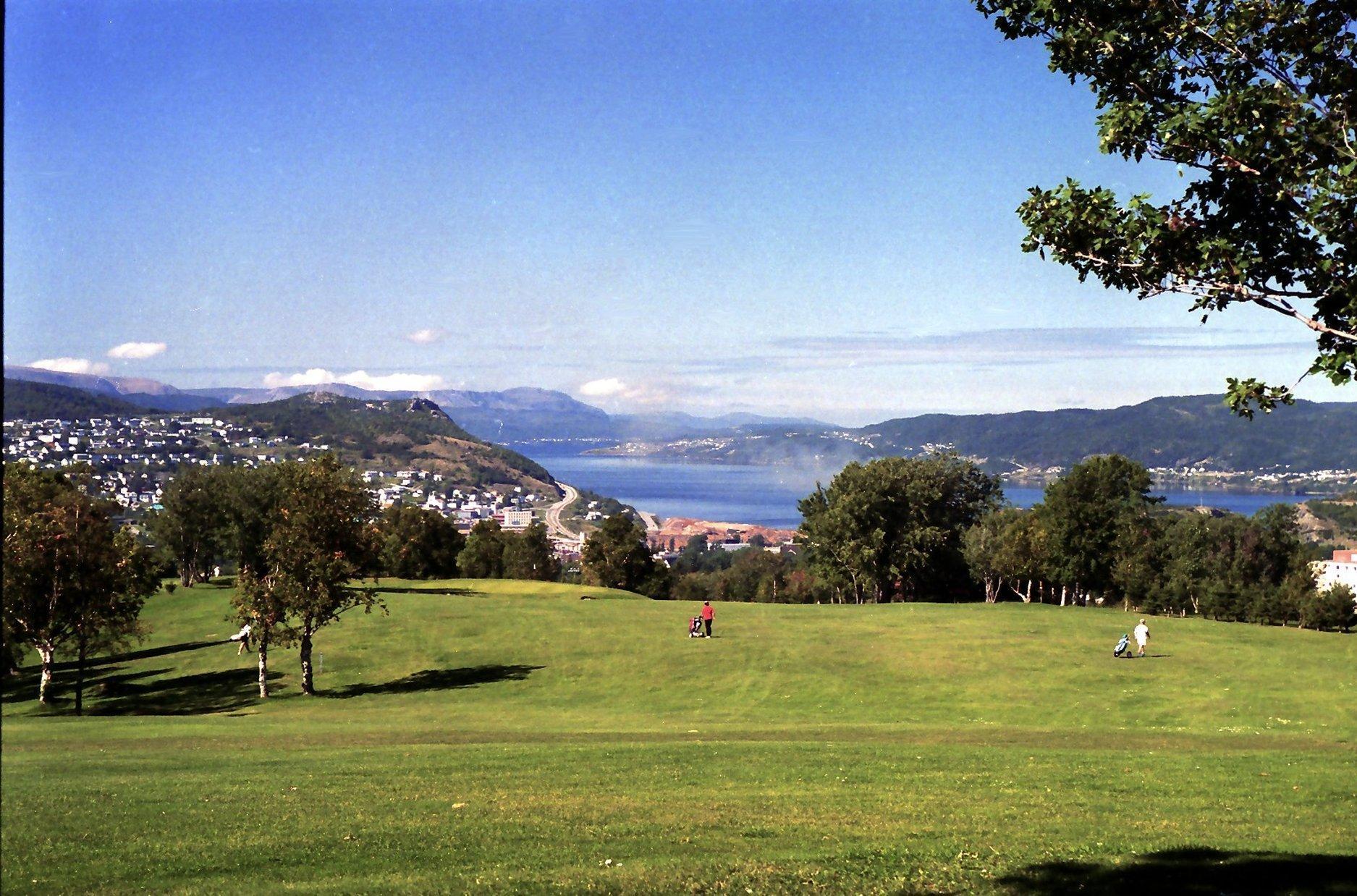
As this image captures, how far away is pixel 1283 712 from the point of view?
28703 millimetres

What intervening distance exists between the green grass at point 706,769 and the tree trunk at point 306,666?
0.72 meters

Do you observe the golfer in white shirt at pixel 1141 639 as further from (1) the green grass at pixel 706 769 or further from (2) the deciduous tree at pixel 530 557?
(2) the deciduous tree at pixel 530 557

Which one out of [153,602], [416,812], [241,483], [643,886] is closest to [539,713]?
[416,812]

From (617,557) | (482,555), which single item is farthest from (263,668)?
(482,555)

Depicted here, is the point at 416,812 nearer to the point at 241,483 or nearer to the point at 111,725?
the point at 111,725

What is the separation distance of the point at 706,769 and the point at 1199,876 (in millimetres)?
9086

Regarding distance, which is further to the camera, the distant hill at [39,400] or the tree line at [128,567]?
the tree line at [128,567]

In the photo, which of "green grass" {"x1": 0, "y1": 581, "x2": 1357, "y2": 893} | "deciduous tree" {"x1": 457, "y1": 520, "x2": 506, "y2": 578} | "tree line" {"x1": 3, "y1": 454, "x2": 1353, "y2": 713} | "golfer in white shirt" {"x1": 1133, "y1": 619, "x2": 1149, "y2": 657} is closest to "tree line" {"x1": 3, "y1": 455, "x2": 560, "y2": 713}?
"tree line" {"x1": 3, "y1": 454, "x2": 1353, "y2": 713}

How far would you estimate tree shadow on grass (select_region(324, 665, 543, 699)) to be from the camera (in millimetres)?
36875

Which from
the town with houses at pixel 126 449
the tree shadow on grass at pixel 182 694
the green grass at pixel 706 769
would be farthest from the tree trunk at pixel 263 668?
the town with houses at pixel 126 449

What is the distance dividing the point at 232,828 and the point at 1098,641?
122ft

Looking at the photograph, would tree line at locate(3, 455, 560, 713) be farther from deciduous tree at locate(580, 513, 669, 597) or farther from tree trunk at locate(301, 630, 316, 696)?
deciduous tree at locate(580, 513, 669, 597)

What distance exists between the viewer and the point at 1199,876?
1222 cm

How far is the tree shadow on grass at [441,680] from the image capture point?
3688 centimetres
